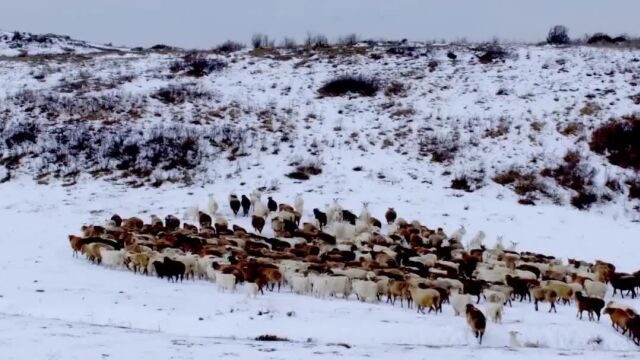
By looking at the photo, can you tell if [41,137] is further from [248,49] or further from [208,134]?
[248,49]

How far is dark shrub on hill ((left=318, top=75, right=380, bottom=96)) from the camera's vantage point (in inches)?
1363

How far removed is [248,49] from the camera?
44125 mm

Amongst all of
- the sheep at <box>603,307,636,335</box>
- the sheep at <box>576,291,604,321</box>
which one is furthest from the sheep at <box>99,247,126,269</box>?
the sheep at <box>603,307,636,335</box>

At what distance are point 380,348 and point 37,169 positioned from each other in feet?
66.7

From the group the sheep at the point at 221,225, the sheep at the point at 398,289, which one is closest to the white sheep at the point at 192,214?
the sheep at the point at 221,225

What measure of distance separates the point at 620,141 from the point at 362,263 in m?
16.1

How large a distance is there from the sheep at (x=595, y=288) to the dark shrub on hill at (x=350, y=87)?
20.5 m

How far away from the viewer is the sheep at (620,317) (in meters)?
12.6

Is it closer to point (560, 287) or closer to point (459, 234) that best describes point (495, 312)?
point (560, 287)

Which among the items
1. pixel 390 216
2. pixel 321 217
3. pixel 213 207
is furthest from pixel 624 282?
pixel 213 207

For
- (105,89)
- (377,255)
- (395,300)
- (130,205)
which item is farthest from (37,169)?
(395,300)

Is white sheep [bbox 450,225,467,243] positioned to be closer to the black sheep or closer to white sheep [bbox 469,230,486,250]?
white sheep [bbox 469,230,486,250]

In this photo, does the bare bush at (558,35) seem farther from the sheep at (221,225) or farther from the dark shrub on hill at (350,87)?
the sheep at (221,225)

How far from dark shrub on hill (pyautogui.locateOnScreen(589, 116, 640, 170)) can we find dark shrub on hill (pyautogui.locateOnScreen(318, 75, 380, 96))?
36.0 feet
